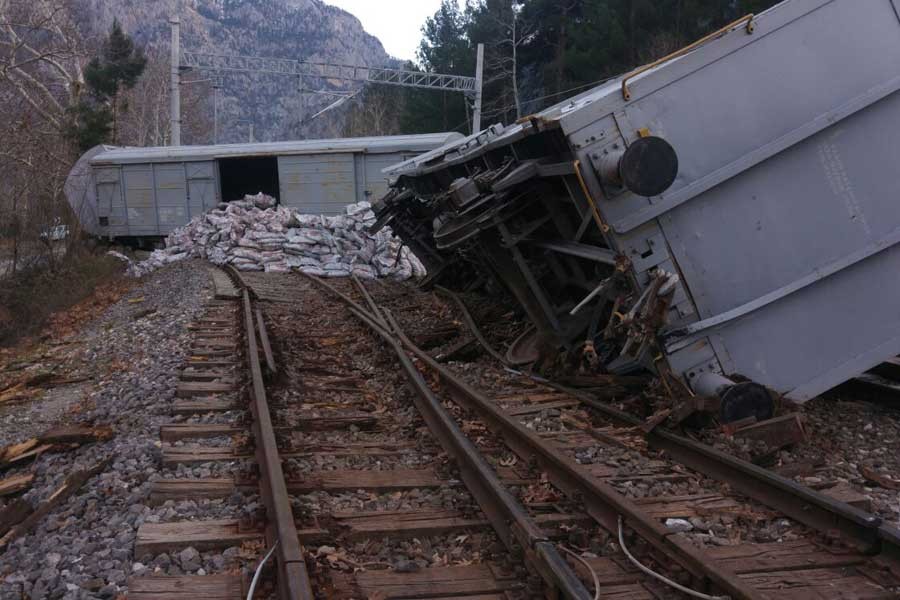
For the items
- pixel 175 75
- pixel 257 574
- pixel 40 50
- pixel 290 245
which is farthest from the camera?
pixel 40 50

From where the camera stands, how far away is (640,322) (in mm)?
5504

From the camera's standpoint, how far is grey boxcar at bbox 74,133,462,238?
24.5 metres

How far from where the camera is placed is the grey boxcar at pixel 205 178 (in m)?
24.5

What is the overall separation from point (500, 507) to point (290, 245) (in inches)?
660

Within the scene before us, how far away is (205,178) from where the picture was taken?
85.1ft

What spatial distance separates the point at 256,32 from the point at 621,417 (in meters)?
194

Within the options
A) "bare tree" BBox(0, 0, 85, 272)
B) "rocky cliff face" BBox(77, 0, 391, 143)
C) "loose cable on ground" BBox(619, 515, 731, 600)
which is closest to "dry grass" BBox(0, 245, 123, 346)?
"bare tree" BBox(0, 0, 85, 272)

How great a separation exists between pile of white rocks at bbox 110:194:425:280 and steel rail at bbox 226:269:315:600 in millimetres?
12898

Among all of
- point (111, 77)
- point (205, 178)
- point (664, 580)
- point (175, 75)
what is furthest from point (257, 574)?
point (111, 77)

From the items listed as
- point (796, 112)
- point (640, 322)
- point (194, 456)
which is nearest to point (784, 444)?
point (640, 322)

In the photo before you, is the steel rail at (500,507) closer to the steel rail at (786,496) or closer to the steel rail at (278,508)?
the steel rail at (278,508)

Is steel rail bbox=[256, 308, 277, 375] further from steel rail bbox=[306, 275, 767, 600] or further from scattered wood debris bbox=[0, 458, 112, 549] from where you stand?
scattered wood debris bbox=[0, 458, 112, 549]

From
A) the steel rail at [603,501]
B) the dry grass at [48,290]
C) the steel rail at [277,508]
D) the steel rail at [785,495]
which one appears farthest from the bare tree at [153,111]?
the steel rail at [785,495]

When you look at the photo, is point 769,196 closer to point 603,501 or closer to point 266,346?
point 603,501
